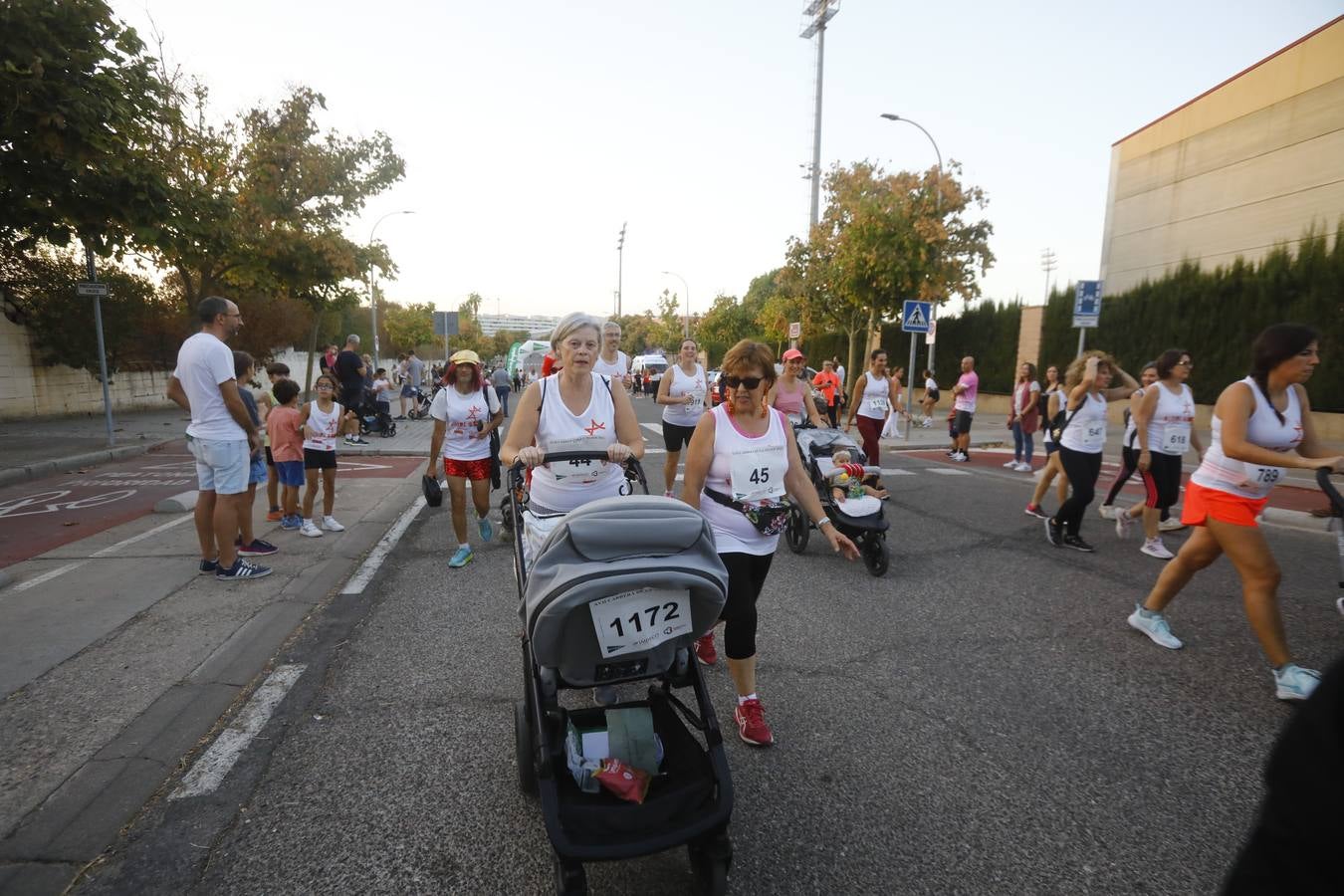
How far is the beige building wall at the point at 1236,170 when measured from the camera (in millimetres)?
16672

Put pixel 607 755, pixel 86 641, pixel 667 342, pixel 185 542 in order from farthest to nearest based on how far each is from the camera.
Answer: pixel 667 342 < pixel 185 542 < pixel 86 641 < pixel 607 755

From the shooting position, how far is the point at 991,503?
28.9ft

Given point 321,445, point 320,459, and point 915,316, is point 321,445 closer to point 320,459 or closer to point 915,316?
point 320,459

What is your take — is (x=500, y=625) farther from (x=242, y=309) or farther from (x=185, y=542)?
(x=242, y=309)

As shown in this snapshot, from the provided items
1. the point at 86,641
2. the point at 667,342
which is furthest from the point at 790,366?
the point at 667,342

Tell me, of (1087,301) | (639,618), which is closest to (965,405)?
(1087,301)

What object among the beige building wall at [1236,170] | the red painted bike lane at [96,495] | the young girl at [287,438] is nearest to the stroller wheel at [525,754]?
the young girl at [287,438]

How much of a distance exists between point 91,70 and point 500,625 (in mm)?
8629

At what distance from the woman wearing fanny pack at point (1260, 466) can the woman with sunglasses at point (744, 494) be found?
90.1 inches

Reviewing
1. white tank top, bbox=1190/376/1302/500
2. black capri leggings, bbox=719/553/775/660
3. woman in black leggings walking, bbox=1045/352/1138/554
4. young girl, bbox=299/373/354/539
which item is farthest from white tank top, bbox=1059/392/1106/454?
young girl, bbox=299/373/354/539

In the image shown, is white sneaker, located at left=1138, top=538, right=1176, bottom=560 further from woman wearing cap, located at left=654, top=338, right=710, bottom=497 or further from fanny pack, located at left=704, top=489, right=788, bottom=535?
fanny pack, located at left=704, top=489, right=788, bottom=535

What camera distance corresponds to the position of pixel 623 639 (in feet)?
7.20

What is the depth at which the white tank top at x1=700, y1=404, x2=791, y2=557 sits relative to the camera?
3.17 m

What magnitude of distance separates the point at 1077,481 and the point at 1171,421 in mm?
903
